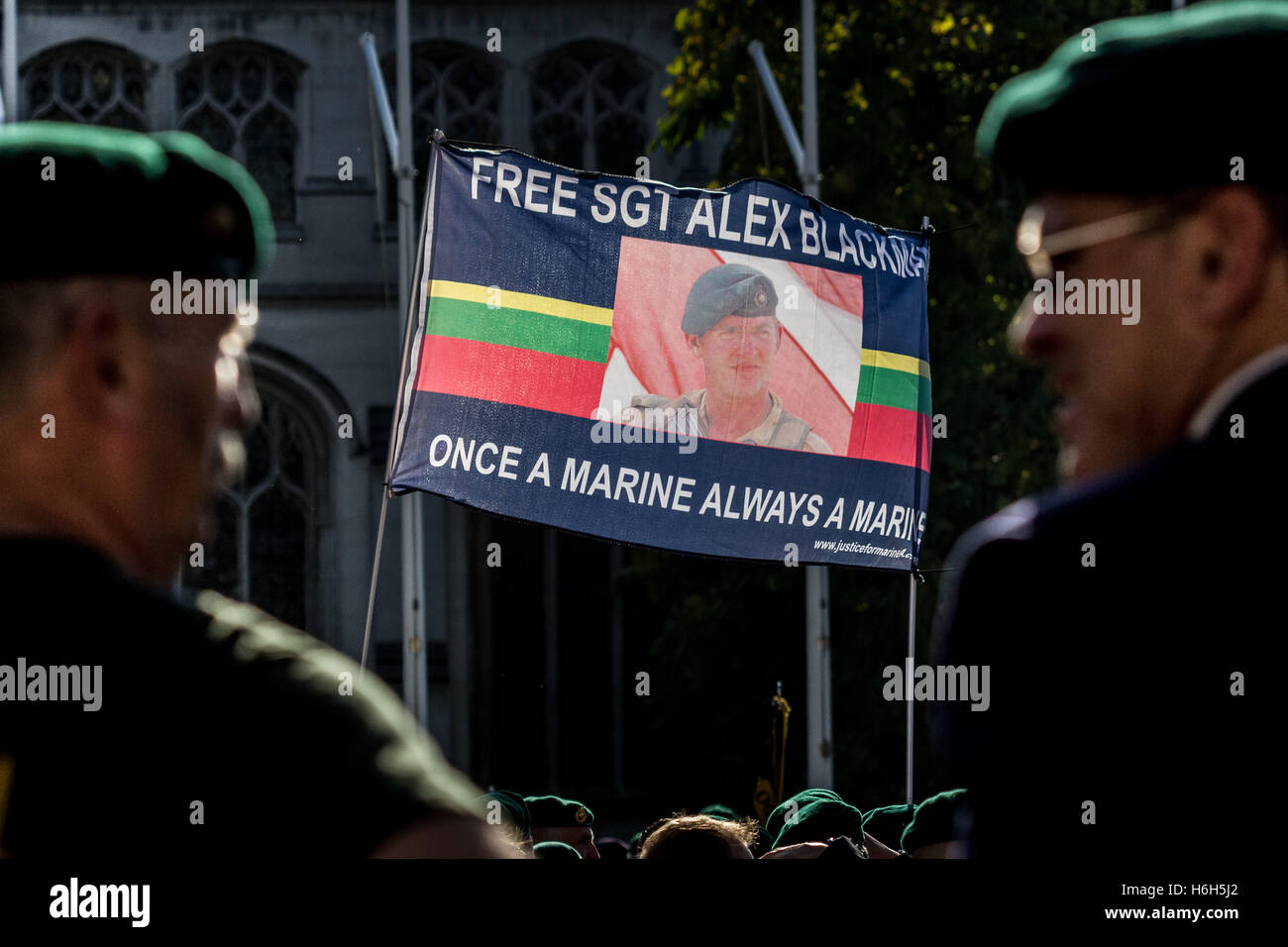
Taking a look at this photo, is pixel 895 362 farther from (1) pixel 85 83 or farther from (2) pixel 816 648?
(1) pixel 85 83

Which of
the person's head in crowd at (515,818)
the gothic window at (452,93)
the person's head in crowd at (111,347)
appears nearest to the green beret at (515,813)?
the person's head in crowd at (515,818)

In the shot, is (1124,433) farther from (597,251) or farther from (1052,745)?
(597,251)

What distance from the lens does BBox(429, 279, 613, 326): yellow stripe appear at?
7.33 meters

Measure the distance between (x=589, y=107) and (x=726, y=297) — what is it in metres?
12.6

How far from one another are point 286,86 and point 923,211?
8.98 m

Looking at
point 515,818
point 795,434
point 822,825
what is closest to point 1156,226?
point 822,825

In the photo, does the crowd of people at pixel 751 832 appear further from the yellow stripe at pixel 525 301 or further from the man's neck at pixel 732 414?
the yellow stripe at pixel 525 301

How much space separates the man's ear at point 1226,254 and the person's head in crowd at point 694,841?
297 cm

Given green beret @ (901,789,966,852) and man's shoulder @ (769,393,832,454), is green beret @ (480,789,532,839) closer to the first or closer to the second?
green beret @ (901,789,966,852)

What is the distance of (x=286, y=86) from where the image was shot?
19.7 metres

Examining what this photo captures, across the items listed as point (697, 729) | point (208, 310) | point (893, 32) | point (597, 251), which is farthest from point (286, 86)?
point (208, 310)

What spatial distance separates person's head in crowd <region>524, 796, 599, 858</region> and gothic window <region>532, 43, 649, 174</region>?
13788 mm

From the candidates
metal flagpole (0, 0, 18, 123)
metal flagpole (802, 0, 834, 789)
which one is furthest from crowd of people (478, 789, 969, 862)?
metal flagpole (0, 0, 18, 123)

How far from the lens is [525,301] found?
7496mm
